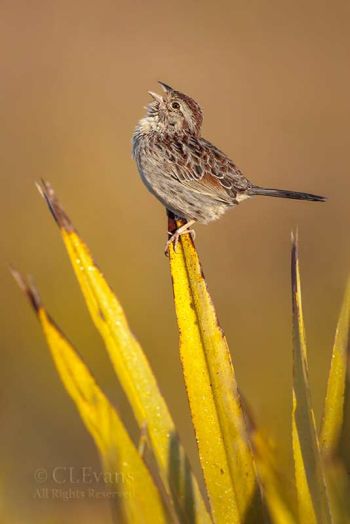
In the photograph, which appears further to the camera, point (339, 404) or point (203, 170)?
point (203, 170)

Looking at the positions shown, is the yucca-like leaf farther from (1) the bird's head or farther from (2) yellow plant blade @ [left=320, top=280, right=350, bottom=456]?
(1) the bird's head

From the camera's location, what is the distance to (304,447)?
218cm

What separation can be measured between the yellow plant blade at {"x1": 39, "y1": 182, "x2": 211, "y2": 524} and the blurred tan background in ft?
0.88

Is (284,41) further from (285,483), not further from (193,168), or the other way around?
(285,483)

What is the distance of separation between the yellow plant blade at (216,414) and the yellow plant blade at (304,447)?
4.1 inches

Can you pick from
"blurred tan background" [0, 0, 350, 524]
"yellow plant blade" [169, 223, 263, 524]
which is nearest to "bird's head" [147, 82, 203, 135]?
"blurred tan background" [0, 0, 350, 524]

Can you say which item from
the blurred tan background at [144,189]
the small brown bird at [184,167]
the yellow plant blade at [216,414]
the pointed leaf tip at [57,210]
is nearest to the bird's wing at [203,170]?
the small brown bird at [184,167]

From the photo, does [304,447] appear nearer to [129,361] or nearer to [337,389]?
[337,389]

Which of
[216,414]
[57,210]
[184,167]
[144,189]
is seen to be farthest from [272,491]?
[144,189]

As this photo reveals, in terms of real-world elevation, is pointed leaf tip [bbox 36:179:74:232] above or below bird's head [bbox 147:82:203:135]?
below

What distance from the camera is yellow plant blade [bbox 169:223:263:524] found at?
226cm

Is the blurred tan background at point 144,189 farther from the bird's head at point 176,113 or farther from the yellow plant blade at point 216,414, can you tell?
the bird's head at point 176,113

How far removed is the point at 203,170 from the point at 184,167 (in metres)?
0.09

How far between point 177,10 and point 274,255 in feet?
14.7
